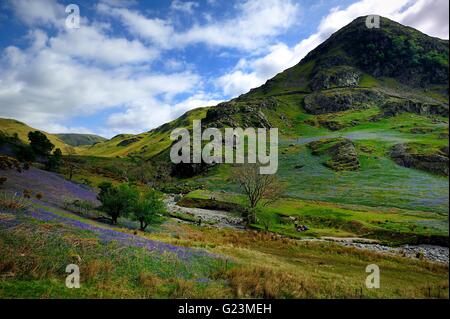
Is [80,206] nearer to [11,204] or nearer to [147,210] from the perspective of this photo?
[147,210]

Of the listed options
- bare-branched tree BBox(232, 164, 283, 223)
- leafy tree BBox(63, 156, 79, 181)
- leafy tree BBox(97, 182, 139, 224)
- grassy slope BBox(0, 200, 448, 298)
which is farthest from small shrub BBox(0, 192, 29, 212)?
leafy tree BBox(63, 156, 79, 181)

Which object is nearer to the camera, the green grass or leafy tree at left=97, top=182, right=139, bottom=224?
leafy tree at left=97, top=182, right=139, bottom=224

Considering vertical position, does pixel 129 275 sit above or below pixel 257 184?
below

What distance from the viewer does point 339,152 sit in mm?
129750

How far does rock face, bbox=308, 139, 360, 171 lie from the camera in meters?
118

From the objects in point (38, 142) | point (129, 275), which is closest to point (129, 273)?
point (129, 275)

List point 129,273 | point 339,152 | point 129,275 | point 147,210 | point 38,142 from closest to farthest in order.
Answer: point 129,275
point 129,273
point 147,210
point 38,142
point 339,152

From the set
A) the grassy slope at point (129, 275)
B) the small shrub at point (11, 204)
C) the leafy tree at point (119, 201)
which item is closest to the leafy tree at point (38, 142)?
the leafy tree at point (119, 201)

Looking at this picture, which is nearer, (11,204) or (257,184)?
(11,204)

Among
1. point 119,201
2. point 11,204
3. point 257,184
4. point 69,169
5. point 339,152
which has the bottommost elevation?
point 119,201

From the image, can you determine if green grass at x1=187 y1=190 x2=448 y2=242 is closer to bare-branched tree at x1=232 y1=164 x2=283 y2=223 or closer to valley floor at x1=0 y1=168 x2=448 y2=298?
bare-branched tree at x1=232 y1=164 x2=283 y2=223

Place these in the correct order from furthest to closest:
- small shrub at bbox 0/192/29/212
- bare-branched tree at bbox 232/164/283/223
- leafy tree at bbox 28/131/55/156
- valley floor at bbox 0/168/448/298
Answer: leafy tree at bbox 28/131/55/156 < bare-branched tree at bbox 232/164/283/223 < small shrub at bbox 0/192/29/212 < valley floor at bbox 0/168/448/298
